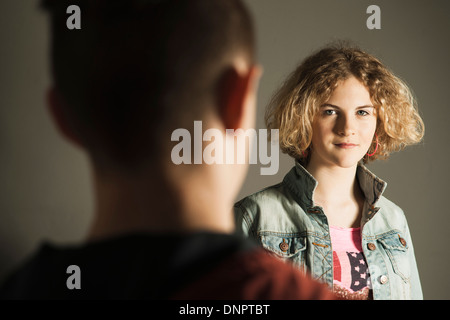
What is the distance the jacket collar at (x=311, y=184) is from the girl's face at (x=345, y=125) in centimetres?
6

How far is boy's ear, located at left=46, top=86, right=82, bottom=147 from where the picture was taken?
443mm

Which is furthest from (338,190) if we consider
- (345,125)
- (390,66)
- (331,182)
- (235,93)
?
(235,93)

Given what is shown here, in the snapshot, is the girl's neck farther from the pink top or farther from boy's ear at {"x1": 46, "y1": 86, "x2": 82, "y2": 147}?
boy's ear at {"x1": 46, "y1": 86, "x2": 82, "y2": 147}

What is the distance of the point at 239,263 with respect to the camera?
1.24ft

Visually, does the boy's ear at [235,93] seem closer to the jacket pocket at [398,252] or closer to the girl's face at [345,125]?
the girl's face at [345,125]

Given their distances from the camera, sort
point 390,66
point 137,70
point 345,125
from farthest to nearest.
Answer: point 390,66
point 345,125
point 137,70

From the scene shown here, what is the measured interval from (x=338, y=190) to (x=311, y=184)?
75 millimetres

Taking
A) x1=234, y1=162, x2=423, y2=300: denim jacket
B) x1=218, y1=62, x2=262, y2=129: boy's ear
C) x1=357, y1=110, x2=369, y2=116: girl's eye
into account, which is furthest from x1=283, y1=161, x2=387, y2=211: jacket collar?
x1=218, y1=62, x2=262, y2=129: boy's ear

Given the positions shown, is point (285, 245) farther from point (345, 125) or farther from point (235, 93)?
point (235, 93)

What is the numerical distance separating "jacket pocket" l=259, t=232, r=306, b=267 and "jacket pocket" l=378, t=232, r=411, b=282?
20 centimetres

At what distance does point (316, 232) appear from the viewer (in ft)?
3.60

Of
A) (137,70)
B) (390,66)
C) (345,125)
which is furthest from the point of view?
(390,66)

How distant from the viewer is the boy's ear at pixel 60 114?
17.4 inches
